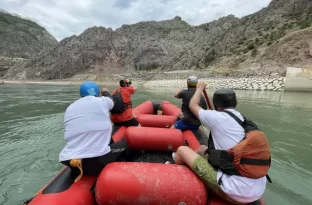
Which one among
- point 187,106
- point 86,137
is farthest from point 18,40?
point 86,137

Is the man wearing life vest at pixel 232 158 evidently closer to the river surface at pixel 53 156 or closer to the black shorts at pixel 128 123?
the river surface at pixel 53 156

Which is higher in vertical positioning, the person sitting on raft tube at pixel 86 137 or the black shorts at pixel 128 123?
the person sitting on raft tube at pixel 86 137

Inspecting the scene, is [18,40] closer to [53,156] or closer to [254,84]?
[254,84]

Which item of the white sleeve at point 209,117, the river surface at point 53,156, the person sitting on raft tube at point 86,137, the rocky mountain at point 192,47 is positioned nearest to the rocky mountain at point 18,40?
the rocky mountain at point 192,47

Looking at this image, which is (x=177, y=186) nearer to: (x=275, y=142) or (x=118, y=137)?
(x=118, y=137)

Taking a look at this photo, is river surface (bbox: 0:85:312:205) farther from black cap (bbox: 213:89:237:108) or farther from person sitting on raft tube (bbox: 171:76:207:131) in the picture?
black cap (bbox: 213:89:237:108)

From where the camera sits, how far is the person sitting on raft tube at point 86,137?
276 centimetres

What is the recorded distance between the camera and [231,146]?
237cm

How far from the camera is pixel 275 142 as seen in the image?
704 centimetres

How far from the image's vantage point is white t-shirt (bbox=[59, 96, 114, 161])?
9.07 ft

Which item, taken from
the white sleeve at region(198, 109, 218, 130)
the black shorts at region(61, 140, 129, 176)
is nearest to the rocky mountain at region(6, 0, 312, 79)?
the white sleeve at region(198, 109, 218, 130)

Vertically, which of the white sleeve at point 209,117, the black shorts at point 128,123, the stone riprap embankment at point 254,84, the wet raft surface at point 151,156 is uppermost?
the white sleeve at point 209,117

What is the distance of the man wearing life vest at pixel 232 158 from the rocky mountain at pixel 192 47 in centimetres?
2985

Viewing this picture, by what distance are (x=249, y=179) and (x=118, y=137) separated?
2963mm
